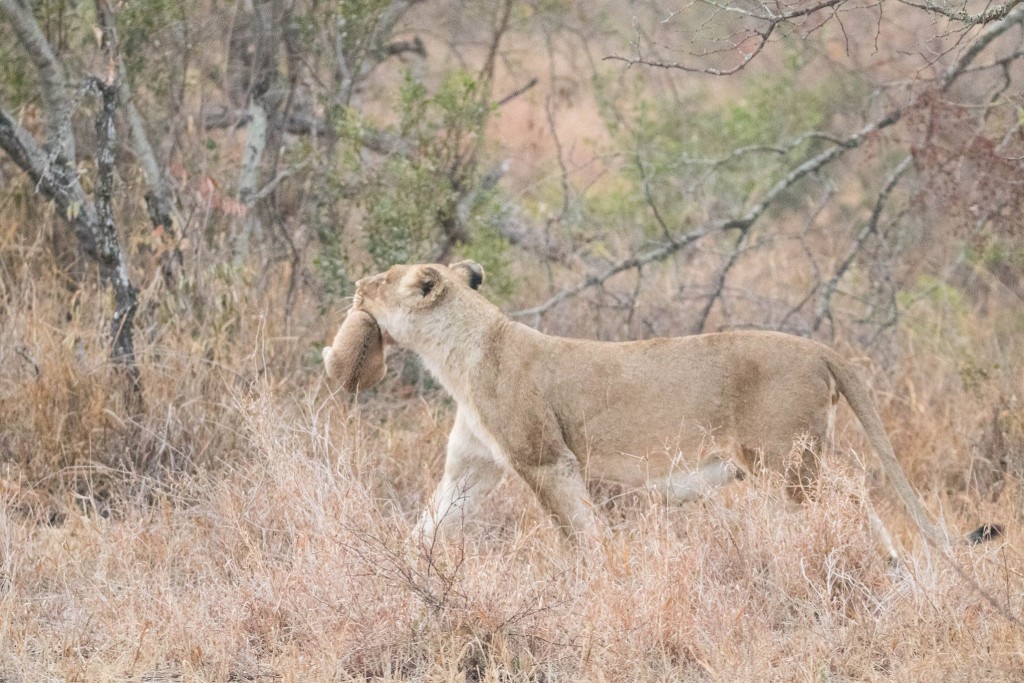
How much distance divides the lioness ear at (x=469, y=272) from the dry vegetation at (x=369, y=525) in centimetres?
77

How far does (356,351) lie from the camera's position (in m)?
5.43

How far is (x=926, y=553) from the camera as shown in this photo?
4.66 meters

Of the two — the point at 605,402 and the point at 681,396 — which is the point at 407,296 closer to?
the point at 605,402

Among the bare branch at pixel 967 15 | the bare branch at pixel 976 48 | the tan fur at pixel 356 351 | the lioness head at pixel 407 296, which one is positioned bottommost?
the tan fur at pixel 356 351

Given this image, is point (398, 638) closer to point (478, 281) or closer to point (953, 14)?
point (478, 281)

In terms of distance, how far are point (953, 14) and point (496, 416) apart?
7.05ft

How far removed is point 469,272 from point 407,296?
37 cm

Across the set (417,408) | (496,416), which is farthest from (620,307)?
(496,416)

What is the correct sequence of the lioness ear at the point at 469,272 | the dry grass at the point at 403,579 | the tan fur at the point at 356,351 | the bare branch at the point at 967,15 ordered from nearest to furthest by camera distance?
the bare branch at the point at 967,15 < the dry grass at the point at 403,579 < the tan fur at the point at 356,351 < the lioness ear at the point at 469,272

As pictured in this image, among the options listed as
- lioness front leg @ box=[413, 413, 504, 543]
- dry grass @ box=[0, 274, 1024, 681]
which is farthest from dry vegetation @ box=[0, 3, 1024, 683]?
lioness front leg @ box=[413, 413, 504, 543]

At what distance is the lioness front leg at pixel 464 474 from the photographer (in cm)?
521

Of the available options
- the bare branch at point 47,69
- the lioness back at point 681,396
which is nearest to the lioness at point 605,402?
the lioness back at point 681,396

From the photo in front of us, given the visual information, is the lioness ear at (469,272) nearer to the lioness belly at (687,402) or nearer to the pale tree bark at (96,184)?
the lioness belly at (687,402)

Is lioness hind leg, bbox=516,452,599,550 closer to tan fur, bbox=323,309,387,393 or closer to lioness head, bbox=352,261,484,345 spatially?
lioness head, bbox=352,261,484,345
